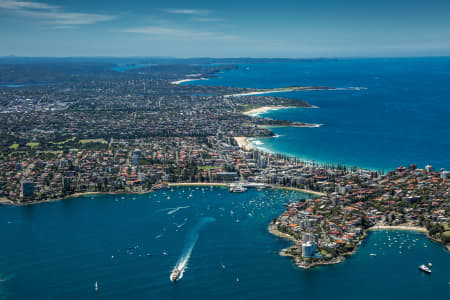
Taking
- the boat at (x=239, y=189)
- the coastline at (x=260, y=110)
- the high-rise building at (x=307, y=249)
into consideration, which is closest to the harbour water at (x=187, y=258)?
the high-rise building at (x=307, y=249)

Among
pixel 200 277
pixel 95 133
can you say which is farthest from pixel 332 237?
pixel 95 133

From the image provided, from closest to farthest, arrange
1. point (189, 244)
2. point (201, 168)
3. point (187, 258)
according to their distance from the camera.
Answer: point (187, 258), point (189, 244), point (201, 168)

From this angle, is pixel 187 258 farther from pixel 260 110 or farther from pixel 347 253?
pixel 260 110

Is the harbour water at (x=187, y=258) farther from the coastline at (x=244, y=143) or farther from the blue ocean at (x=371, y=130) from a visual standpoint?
the blue ocean at (x=371, y=130)

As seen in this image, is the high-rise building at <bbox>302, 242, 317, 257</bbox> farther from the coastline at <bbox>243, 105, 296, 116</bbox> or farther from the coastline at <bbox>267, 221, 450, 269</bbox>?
the coastline at <bbox>243, 105, 296, 116</bbox>

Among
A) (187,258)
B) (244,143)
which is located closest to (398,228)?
(187,258)

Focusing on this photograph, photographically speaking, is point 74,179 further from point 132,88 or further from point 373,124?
point 132,88

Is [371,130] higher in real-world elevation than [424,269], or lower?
higher
